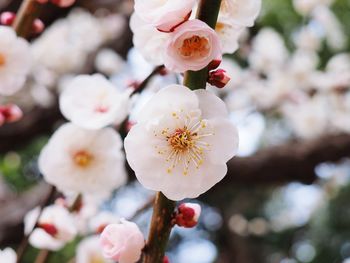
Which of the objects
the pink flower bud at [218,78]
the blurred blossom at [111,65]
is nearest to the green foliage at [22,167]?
the blurred blossom at [111,65]

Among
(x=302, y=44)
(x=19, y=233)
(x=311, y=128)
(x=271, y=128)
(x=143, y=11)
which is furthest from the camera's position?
(x=271, y=128)

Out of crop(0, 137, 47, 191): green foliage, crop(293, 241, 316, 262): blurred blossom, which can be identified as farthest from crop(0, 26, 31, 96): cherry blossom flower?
crop(293, 241, 316, 262): blurred blossom

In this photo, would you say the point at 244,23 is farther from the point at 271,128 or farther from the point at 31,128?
the point at 271,128

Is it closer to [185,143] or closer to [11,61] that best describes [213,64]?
[185,143]

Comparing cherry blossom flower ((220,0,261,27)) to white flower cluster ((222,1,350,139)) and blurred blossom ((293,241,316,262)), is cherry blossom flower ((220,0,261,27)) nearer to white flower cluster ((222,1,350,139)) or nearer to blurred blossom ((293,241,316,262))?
white flower cluster ((222,1,350,139))

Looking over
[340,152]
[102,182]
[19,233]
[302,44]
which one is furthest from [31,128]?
[302,44]

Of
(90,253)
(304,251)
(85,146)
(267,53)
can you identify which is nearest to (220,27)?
(85,146)
